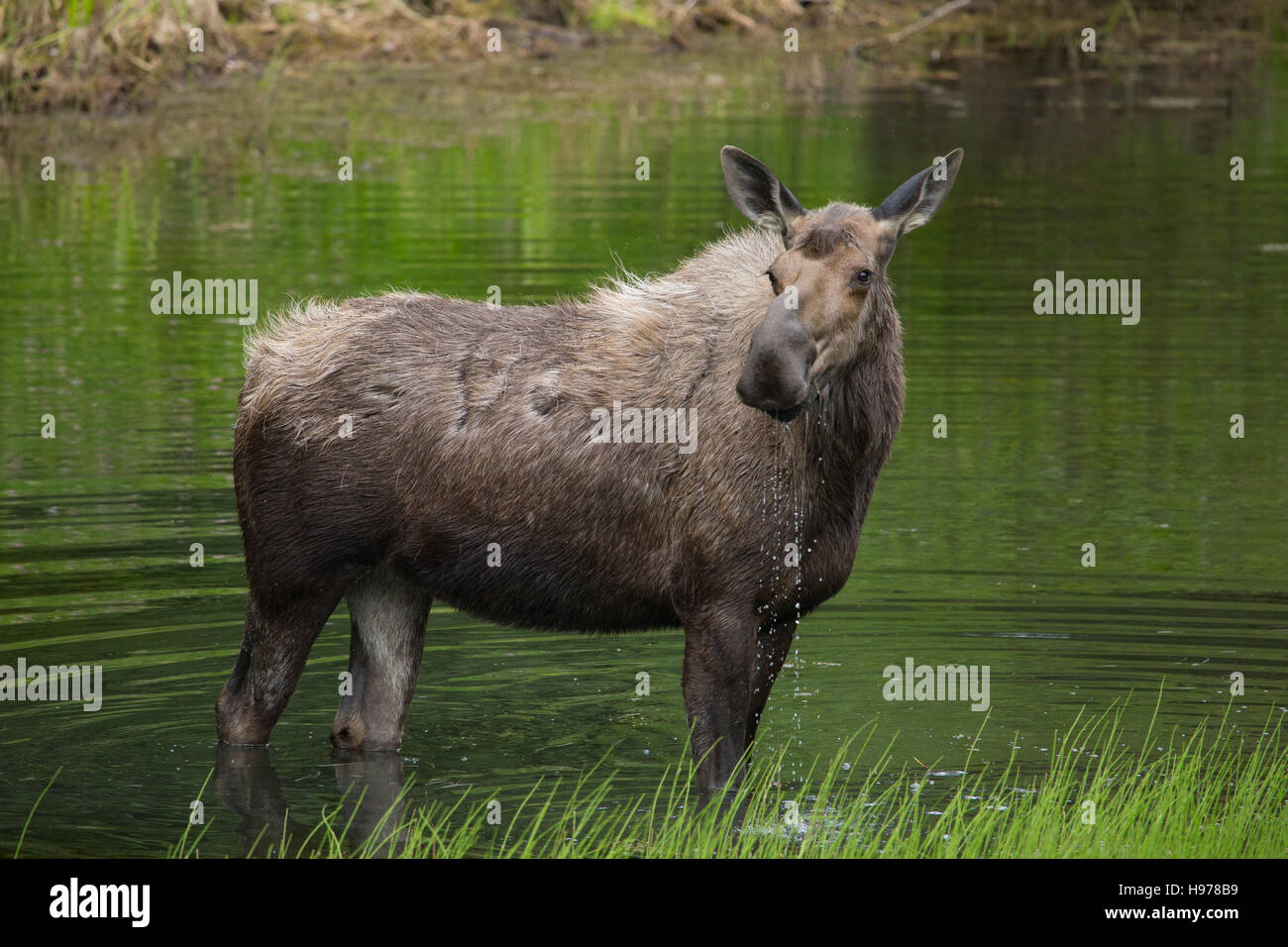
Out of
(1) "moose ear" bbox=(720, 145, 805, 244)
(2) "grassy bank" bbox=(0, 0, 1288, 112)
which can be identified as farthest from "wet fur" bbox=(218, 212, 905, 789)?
(2) "grassy bank" bbox=(0, 0, 1288, 112)

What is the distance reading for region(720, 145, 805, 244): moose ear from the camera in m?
7.19

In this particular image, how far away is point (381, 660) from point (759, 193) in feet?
8.03

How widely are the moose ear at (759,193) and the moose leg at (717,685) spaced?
1.37 metres

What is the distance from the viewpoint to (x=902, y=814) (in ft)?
22.2

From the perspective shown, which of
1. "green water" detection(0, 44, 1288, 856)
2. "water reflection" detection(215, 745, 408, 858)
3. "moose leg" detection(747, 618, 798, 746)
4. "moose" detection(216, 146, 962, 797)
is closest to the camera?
"moose" detection(216, 146, 962, 797)

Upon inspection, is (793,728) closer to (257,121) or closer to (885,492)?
(885,492)

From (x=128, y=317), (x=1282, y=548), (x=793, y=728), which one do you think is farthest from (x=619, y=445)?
(x=128, y=317)

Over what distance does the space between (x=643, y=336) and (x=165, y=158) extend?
61.2ft

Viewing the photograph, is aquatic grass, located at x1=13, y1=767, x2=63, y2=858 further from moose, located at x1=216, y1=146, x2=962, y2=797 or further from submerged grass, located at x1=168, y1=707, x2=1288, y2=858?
moose, located at x1=216, y1=146, x2=962, y2=797

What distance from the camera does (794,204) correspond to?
722cm

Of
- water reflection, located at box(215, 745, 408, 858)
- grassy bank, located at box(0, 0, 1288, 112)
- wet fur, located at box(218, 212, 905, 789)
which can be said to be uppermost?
grassy bank, located at box(0, 0, 1288, 112)

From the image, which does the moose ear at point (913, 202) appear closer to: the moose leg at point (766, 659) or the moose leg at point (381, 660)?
the moose leg at point (766, 659)

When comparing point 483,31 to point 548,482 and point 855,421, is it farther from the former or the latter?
point 855,421

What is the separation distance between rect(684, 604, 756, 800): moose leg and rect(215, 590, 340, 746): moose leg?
5.02ft
